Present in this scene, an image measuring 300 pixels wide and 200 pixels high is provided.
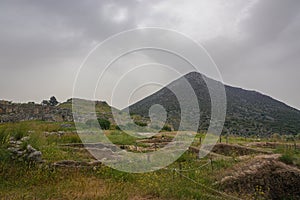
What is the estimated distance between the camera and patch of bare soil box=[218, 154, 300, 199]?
9.36 metres

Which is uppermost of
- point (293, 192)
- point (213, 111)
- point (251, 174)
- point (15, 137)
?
point (213, 111)

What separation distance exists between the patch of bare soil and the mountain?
2468cm

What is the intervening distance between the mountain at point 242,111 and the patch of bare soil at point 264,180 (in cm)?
2468

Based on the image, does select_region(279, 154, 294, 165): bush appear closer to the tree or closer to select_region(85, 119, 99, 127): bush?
select_region(85, 119, 99, 127): bush

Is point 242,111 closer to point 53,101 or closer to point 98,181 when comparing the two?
point 53,101

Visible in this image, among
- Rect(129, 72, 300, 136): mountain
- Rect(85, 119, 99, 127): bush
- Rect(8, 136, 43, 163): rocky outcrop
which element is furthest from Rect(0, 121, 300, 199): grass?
Rect(129, 72, 300, 136): mountain

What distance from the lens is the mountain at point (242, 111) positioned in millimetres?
42000

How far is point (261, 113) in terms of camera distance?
229ft

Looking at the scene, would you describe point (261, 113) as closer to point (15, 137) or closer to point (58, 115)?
point (58, 115)

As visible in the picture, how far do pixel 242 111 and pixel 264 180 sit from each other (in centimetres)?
6143

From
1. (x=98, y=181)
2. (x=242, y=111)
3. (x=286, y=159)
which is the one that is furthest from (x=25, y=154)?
(x=242, y=111)

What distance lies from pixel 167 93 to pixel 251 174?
49548mm

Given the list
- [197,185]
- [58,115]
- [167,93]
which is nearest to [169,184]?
[197,185]

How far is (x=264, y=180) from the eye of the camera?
9.88m
